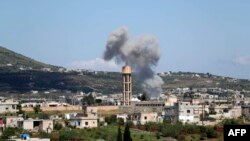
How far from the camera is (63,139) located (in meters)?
52.5

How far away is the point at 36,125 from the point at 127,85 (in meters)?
34.0

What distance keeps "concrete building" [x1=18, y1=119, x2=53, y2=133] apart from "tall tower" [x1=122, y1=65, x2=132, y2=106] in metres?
31.9

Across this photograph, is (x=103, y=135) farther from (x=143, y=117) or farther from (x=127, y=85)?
(x=127, y=85)

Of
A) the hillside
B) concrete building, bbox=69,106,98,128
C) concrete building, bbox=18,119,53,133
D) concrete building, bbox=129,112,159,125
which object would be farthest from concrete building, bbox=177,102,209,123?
the hillside

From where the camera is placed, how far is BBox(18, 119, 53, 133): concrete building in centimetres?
5984

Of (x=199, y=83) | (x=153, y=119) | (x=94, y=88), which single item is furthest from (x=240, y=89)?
(x=153, y=119)

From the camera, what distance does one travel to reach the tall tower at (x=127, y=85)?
93.4 meters

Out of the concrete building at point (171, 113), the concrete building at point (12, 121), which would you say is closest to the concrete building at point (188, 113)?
the concrete building at point (171, 113)

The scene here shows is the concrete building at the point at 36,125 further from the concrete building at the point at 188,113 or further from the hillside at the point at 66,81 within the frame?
the hillside at the point at 66,81

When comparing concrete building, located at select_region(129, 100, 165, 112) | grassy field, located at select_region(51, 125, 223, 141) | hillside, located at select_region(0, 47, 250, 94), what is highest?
hillside, located at select_region(0, 47, 250, 94)

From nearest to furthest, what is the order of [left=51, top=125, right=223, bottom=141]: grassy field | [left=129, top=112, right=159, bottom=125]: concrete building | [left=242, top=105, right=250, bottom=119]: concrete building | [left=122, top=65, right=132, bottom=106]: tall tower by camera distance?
[left=51, top=125, right=223, bottom=141]: grassy field
[left=129, top=112, right=159, bottom=125]: concrete building
[left=242, top=105, right=250, bottom=119]: concrete building
[left=122, top=65, right=132, bottom=106]: tall tower

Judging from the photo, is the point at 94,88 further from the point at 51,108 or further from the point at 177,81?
the point at 51,108

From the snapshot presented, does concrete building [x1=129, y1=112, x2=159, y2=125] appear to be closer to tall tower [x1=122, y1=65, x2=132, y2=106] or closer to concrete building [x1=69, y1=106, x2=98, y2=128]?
concrete building [x1=69, y1=106, x2=98, y2=128]

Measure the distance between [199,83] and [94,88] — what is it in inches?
1088
